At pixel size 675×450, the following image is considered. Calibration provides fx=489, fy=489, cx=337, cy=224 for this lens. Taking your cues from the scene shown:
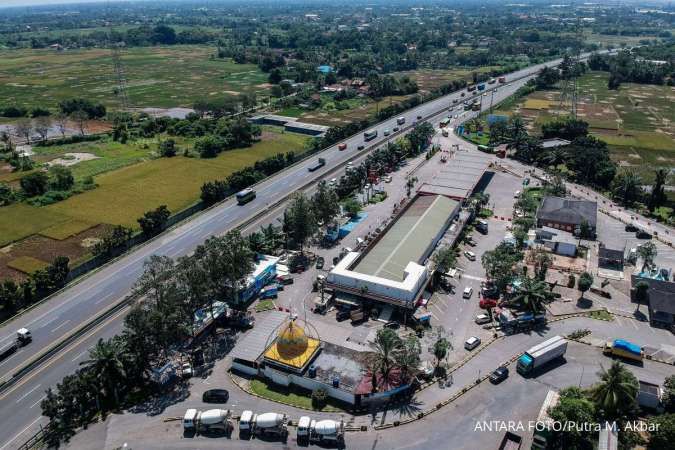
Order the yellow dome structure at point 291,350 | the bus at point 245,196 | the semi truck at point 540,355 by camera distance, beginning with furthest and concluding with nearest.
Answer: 1. the bus at point 245,196
2. the semi truck at point 540,355
3. the yellow dome structure at point 291,350

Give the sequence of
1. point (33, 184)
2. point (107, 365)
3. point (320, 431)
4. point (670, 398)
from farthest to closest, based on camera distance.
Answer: point (33, 184) < point (107, 365) < point (670, 398) < point (320, 431)

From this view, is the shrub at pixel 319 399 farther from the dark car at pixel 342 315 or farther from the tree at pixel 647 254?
the tree at pixel 647 254

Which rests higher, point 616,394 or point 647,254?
point 616,394

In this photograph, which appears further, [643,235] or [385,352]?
[643,235]

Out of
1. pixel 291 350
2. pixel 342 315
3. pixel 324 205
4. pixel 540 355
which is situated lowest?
pixel 342 315

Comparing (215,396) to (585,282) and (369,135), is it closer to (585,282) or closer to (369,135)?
(585,282)

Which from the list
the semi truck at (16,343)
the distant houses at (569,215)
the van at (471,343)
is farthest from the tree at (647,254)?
the semi truck at (16,343)

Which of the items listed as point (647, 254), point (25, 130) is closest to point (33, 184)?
point (25, 130)
